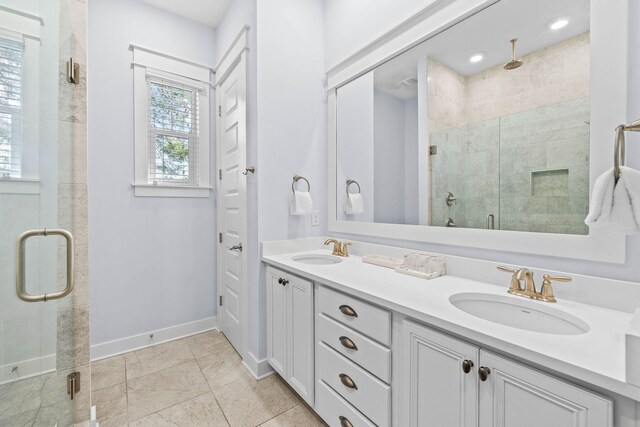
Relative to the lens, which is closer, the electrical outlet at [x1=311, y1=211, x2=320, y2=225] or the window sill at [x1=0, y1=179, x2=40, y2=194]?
the window sill at [x1=0, y1=179, x2=40, y2=194]

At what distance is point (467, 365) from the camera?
856 mm

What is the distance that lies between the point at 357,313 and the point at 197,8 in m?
2.88

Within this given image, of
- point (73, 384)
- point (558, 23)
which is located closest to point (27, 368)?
point (73, 384)

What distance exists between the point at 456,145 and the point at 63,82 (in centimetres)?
196

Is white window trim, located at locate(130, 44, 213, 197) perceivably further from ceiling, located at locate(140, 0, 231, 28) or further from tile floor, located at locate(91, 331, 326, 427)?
tile floor, located at locate(91, 331, 326, 427)

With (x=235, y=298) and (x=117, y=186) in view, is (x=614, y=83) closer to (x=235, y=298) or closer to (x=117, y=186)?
(x=235, y=298)

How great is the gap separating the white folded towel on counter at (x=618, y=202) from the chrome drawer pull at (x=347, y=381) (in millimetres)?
1096

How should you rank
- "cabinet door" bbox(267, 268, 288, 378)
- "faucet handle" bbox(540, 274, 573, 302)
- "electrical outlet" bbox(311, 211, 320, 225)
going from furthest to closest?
"electrical outlet" bbox(311, 211, 320, 225)
"cabinet door" bbox(267, 268, 288, 378)
"faucet handle" bbox(540, 274, 573, 302)

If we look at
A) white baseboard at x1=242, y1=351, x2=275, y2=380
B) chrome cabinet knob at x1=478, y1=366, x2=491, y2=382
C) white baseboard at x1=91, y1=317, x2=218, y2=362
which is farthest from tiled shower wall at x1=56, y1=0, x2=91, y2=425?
chrome cabinet knob at x1=478, y1=366, x2=491, y2=382

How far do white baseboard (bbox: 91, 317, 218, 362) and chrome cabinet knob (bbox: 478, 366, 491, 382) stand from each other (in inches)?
102

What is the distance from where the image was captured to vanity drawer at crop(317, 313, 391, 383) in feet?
3.71

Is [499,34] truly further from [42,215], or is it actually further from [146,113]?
[146,113]

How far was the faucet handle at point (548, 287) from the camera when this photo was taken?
41.2 inches

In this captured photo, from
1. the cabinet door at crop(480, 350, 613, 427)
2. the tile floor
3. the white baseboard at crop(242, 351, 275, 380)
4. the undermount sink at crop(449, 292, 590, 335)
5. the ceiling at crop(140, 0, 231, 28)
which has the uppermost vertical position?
the ceiling at crop(140, 0, 231, 28)
